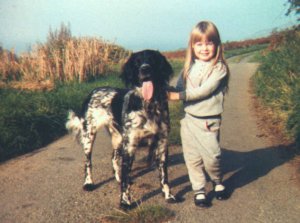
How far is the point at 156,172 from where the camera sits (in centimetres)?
547

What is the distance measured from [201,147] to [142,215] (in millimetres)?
983

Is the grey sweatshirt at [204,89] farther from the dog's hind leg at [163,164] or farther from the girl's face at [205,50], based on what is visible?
the dog's hind leg at [163,164]

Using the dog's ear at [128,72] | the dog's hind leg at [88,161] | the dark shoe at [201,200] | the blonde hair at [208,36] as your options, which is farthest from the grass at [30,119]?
the blonde hair at [208,36]

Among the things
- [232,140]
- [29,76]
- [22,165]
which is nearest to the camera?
[22,165]

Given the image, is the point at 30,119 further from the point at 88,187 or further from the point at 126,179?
the point at 126,179

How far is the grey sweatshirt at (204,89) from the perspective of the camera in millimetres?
4297

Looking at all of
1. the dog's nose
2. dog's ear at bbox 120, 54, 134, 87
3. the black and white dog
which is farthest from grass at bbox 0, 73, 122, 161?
the dog's nose

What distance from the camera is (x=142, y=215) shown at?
3.98 meters

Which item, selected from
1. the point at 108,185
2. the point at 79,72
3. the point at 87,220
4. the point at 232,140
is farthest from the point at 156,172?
the point at 79,72

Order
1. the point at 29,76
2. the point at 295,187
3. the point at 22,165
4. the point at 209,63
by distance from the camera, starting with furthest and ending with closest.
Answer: the point at 29,76
the point at 22,165
the point at 295,187
the point at 209,63

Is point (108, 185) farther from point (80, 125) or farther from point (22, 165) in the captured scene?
point (22, 165)

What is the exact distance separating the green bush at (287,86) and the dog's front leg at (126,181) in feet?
9.85

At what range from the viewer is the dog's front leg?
14.2 feet

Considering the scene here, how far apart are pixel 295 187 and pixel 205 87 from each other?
170cm
